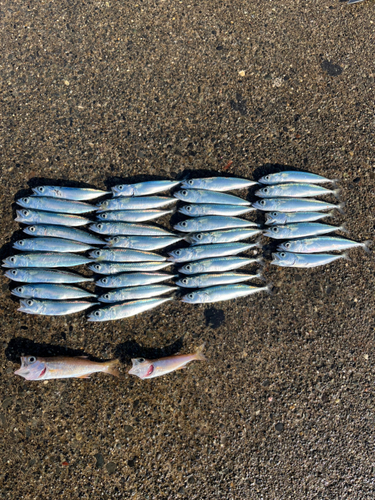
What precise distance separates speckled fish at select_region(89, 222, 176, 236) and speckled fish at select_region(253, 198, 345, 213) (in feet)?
4.50

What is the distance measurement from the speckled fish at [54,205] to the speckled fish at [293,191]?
7.14ft

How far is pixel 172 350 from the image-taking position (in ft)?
10.9

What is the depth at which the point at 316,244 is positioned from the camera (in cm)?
346

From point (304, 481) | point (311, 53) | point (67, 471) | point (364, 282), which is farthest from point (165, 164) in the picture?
point (304, 481)

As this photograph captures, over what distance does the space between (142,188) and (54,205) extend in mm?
1075

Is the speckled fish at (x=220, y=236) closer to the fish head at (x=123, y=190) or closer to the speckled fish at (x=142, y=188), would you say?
the speckled fish at (x=142, y=188)

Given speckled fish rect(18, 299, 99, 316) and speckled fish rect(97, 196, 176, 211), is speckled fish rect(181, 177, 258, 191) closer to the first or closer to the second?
speckled fish rect(97, 196, 176, 211)

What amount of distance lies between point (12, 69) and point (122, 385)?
423 cm

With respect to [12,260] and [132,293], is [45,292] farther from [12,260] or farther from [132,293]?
[132,293]

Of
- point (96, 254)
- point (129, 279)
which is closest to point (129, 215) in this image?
point (96, 254)

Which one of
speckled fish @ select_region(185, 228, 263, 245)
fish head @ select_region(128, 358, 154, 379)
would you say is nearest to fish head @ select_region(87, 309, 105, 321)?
fish head @ select_region(128, 358, 154, 379)

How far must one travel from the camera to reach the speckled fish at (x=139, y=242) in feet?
11.0

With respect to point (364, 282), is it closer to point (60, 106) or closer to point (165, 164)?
point (165, 164)

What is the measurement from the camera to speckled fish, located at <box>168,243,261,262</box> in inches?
132
